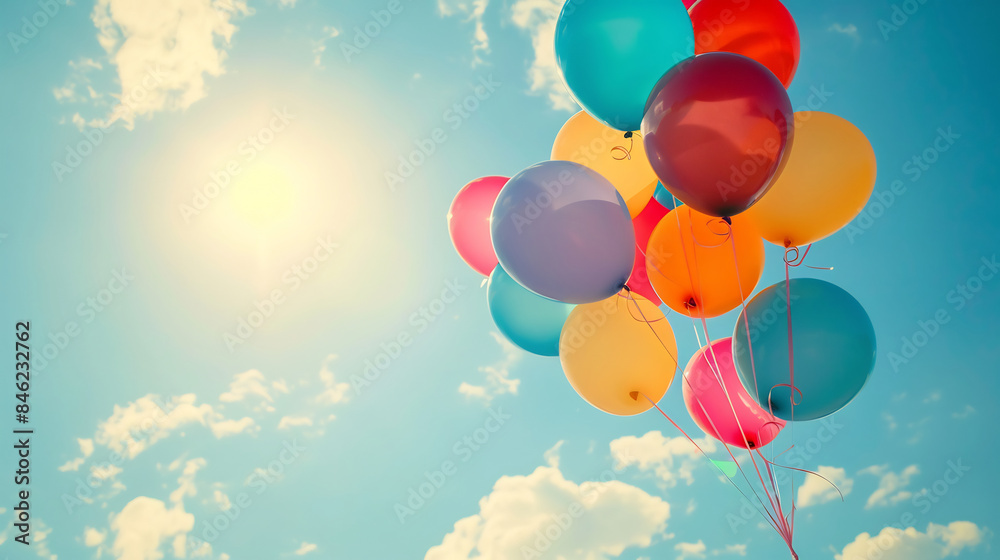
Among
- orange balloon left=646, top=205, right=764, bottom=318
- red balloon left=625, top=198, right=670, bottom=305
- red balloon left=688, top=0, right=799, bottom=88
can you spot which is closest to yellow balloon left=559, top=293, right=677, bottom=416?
orange balloon left=646, top=205, right=764, bottom=318

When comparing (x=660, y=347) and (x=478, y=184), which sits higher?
(x=478, y=184)

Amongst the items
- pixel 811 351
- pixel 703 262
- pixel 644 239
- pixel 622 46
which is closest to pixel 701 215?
pixel 703 262

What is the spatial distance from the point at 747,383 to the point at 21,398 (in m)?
7.51

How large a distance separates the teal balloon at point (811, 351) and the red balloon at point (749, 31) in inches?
49.5

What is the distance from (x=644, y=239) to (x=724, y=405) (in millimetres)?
1073

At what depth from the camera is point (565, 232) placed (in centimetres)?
246

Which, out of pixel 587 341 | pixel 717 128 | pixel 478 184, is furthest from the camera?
pixel 478 184

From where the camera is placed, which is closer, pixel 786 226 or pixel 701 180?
pixel 701 180

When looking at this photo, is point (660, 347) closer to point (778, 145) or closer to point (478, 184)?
point (778, 145)

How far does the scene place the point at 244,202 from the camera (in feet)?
20.4

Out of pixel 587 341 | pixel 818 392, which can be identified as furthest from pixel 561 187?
pixel 818 392

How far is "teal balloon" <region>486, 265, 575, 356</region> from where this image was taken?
127 inches

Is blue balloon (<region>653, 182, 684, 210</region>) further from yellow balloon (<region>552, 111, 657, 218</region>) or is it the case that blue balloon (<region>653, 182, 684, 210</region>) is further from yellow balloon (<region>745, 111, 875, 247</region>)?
yellow balloon (<region>745, 111, 875, 247</region>)

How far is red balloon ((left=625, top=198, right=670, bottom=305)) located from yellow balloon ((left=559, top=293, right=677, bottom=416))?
33 cm
